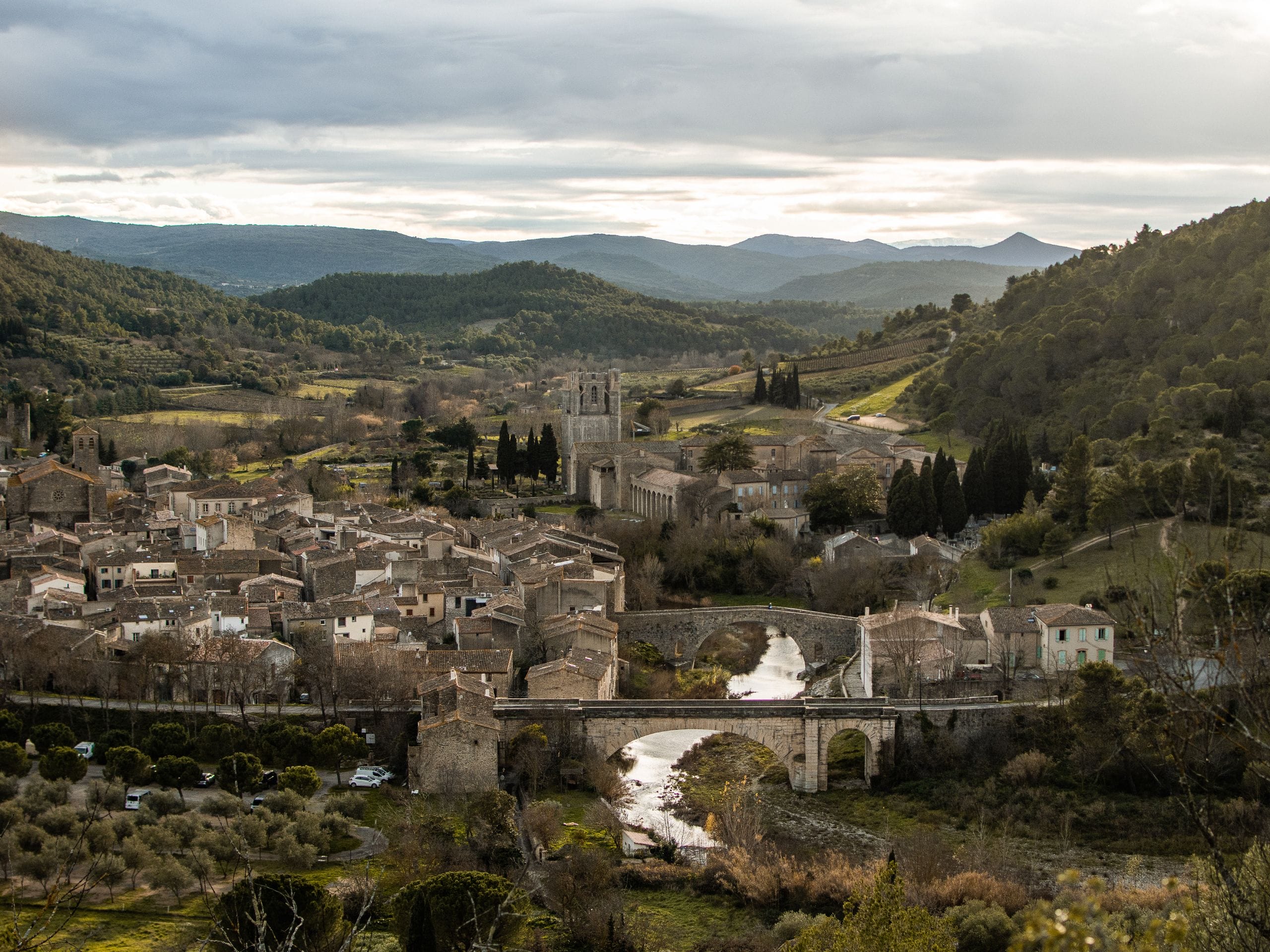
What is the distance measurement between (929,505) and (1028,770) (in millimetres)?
13207

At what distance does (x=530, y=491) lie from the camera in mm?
46750

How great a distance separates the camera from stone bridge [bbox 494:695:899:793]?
79.5 feet

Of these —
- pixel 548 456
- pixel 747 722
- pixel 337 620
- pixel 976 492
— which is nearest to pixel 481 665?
pixel 337 620

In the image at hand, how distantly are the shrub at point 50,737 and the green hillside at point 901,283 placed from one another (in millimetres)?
146074

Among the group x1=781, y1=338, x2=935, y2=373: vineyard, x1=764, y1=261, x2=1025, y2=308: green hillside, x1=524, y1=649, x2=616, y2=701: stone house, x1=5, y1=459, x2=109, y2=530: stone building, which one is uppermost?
x1=764, y1=261, x2=1025, y2=308: green hillside

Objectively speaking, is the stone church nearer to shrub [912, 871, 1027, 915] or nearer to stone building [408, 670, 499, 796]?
stone building [408, 670, 499, 796]

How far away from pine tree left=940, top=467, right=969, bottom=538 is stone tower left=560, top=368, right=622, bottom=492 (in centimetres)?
1771

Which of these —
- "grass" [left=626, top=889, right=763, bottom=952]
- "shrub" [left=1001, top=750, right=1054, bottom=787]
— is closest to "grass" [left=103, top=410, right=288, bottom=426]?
"shrub" [left=1001, top=750, right=1054, bottom=787]

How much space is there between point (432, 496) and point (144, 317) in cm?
4399

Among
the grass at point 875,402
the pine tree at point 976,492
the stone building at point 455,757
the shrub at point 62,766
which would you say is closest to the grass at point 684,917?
the stone building at point 455,757

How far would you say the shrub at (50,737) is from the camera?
942 inches

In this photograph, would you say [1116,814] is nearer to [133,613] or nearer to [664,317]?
[133,613]

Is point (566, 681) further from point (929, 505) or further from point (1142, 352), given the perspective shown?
point (1142, 352)

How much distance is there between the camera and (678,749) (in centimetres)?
2681
